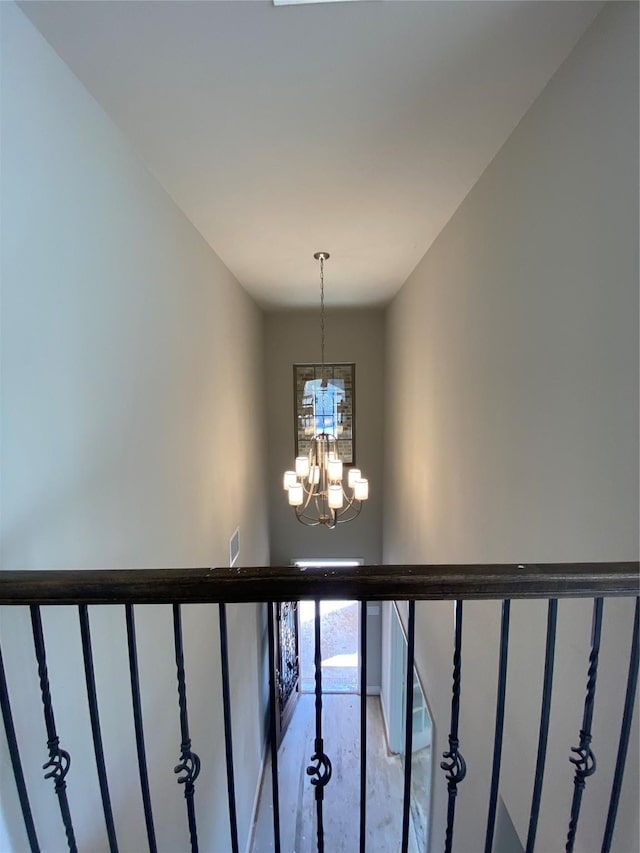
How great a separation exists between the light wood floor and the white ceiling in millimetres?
4309

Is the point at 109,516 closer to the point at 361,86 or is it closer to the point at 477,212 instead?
the point at 361,86

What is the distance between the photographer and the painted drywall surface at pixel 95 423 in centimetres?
107

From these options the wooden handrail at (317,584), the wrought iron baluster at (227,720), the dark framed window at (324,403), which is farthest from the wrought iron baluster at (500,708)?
the dark framed window at (324,403)

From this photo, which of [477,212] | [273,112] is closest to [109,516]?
[273,112]

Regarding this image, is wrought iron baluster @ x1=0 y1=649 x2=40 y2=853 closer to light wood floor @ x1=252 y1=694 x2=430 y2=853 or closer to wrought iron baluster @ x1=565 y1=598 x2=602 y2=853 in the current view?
wrought iron baluster @ x1=565 y1=598 x2=602 y2=853

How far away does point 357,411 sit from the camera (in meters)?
5.40

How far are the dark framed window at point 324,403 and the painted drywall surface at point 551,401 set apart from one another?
9.42 feet

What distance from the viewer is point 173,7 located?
3.54 feet

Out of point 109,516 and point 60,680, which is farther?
point 109,516

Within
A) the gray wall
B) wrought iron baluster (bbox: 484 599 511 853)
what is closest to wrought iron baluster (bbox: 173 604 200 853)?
wrought iron baluster (bbox: 484 599 511 853)

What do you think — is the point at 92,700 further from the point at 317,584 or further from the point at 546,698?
the point at 546,698

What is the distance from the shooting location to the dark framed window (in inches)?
210

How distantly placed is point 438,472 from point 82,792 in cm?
240

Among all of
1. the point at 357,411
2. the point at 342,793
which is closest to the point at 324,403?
the point at 357,411
